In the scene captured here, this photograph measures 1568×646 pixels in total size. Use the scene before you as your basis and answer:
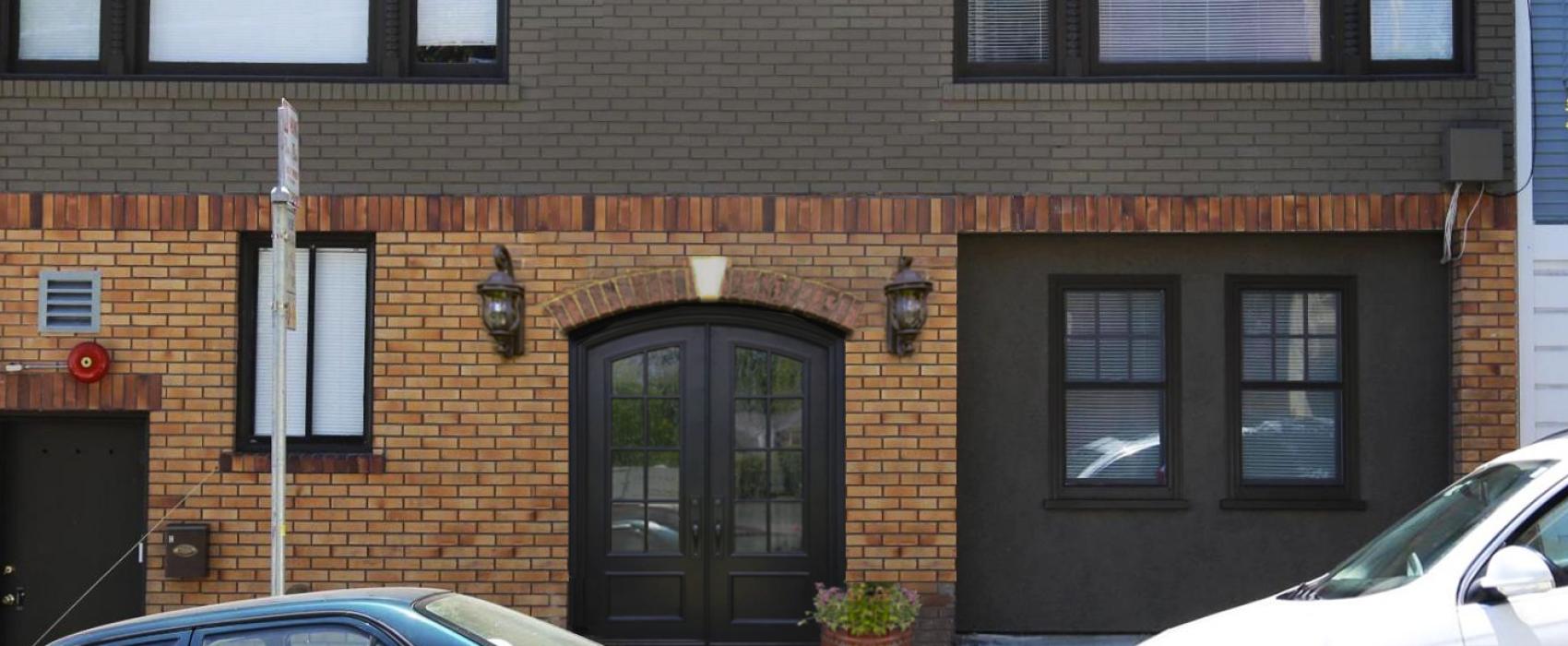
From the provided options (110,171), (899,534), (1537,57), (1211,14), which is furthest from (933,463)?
(110,171)

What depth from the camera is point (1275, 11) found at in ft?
33.9

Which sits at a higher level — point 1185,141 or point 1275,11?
point 1275,11

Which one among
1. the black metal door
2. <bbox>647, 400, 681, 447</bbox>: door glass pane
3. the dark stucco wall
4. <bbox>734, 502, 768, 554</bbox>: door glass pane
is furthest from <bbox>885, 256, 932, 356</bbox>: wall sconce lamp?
the black metal door

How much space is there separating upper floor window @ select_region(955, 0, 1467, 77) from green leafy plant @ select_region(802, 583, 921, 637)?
135 inches

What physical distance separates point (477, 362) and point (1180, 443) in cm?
456

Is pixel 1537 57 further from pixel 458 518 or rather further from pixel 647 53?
pixel 458 518

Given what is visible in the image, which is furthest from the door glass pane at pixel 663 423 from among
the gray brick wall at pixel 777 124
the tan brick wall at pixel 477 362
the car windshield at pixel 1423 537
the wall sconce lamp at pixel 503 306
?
the car windshield at pixel 1423 537

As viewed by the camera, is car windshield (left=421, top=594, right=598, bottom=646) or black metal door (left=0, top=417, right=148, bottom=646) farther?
black metal door (left=0, top=417, right=148, bottom=646)

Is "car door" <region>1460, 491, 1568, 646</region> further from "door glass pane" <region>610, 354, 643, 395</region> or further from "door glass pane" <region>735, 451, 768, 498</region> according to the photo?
"door glass pane" <region>610, 354, 643, 395</region>

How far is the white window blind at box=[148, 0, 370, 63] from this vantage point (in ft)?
33.6

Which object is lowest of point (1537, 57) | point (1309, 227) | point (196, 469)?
point (196, 469)

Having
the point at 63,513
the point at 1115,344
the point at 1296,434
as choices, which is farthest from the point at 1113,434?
the point at 63,513

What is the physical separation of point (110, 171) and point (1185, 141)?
6883 millimetres

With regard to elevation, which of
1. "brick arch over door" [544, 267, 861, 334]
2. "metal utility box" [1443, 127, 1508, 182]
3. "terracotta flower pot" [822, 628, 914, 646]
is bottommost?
"terracotta flower pot" [822, 628, 914, 646]
